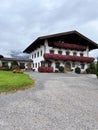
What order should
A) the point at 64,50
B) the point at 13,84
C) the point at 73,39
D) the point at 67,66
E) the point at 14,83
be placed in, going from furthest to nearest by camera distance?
the point at 73,39
the point at 67,66
the point at 64,50
the point at 14,83
the point at 13,84

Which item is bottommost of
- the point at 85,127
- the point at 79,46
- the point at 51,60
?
the point at 85,127

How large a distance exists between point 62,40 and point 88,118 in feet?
120

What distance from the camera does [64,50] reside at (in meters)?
42.9

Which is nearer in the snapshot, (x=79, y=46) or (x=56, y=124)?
(x=56, y=124)

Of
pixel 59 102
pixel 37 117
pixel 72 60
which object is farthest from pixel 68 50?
pixel 37 117

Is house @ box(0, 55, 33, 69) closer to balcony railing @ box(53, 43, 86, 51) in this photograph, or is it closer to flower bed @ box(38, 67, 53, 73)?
flower bed @ box(38, 67, 53, 73)

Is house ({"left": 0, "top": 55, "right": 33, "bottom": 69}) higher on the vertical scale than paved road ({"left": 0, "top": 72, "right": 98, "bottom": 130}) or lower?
higher

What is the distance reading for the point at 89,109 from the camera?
8.16m

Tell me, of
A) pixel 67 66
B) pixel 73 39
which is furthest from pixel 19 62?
pixel 73 39

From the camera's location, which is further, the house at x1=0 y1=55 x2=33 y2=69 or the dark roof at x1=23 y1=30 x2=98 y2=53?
the house at x1=0 y1=55 x2=33 y2=69

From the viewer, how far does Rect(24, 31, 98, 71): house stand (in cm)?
4025

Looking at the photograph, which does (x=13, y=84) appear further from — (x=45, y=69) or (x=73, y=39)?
(x=73, y=39)

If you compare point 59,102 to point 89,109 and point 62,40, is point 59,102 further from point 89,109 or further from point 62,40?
point 62,40

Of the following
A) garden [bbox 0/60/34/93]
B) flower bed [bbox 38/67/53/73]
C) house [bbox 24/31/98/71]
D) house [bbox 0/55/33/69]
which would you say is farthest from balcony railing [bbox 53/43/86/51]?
garden [bbox 0/60/34/93]
